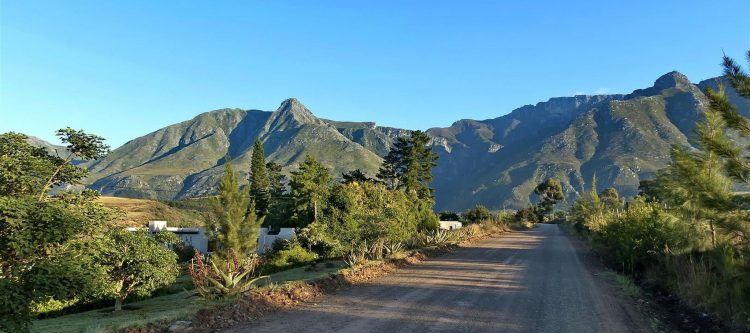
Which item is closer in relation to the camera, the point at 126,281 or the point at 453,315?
the point at 453,315

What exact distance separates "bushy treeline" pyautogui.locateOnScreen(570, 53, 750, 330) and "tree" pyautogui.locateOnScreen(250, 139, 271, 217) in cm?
5539

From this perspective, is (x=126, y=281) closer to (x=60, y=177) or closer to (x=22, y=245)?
(x=60, y=177)

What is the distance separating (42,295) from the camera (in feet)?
24.1

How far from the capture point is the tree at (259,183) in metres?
71.2

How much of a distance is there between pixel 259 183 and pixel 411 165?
23.3 metres

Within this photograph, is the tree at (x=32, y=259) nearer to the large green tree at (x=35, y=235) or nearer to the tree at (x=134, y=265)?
the large green tree at (x=35, y=235)

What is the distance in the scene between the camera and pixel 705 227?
1318 centimetres

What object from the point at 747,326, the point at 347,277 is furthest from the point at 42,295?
the point at 747,326

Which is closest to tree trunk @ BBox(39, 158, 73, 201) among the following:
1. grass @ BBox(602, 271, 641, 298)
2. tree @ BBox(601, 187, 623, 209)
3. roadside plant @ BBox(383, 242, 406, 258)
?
roadside plant @ BBox(383, 242, 406, 258)

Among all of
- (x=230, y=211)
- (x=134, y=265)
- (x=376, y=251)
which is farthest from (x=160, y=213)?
(x=376, y=251)

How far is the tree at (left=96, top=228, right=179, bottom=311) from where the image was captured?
57.1 ft

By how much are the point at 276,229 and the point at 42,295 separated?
4675 centimetres

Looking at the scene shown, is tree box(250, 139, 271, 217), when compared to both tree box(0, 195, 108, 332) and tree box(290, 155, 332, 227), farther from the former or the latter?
tree box(0, 195, 108, 332)

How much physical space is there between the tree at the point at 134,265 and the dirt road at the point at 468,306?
9059mm
